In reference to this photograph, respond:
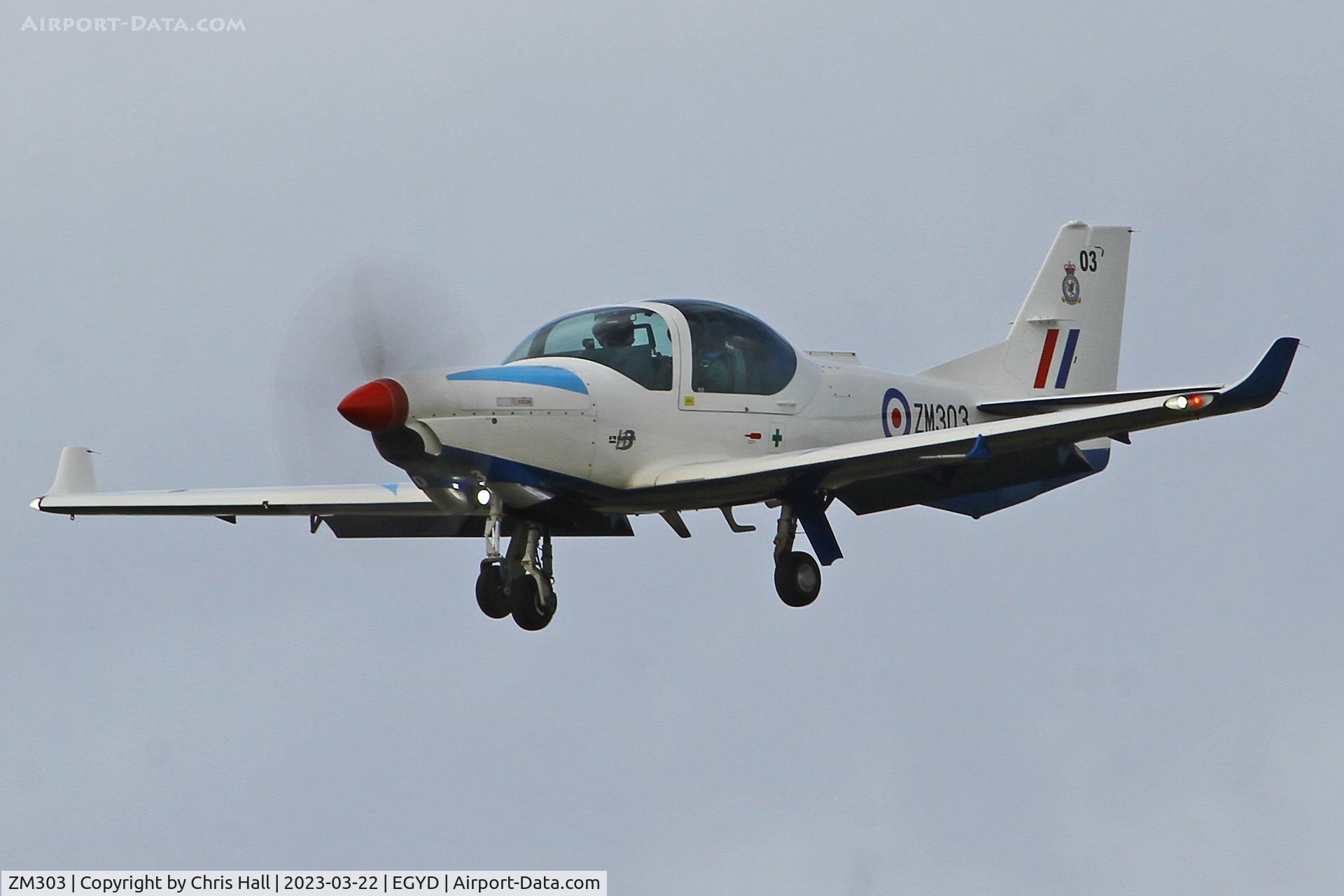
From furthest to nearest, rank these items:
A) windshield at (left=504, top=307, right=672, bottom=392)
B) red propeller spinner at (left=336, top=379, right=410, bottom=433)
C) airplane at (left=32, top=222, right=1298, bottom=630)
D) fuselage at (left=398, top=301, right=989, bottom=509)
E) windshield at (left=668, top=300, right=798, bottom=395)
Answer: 1. windshield at (left=668, top=300, right=798, bottom=395)
2. windshield at (left=504, top=307, right=672, bottom=392)
3. fuselage at (left=398, top=301, right=989, bottom=509)
4. airplane at (left=32, top=222, right=1298, bottom=630)
5. red propeller spinner at (left=336, top=379, right=410, bottom=433)

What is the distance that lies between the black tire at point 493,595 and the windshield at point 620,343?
215 centimetres

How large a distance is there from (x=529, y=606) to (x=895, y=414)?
4928mm

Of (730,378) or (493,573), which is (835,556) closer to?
(730,378)

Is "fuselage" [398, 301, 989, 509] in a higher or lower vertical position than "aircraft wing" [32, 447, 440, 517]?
higher

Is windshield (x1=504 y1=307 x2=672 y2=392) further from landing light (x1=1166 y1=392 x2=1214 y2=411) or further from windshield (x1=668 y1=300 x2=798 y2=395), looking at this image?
landing light (x1=1166 y1=392 x2=1214 y2=411)

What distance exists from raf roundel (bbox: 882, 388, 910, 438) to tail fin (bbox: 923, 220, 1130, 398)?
2468 mm

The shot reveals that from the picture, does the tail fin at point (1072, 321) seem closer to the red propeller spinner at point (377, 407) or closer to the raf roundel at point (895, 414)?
the raf roundel at point (895, 414)

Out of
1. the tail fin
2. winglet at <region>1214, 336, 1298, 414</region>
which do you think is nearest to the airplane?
winglet at <region>1214, 336, 1298, 414</region>

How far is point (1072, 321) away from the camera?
Result: 24.0 metres

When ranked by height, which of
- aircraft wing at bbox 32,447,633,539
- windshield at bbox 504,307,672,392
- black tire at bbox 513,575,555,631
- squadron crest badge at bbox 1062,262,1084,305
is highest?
squadron crest badge at bbox 1062,262,1084,305

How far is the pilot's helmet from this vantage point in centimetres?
1884

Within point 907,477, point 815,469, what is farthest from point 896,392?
point 815,469

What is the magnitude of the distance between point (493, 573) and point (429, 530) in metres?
3.84

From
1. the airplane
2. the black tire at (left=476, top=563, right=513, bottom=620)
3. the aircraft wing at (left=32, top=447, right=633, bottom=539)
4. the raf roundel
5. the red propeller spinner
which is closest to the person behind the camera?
the red propeller spinner
